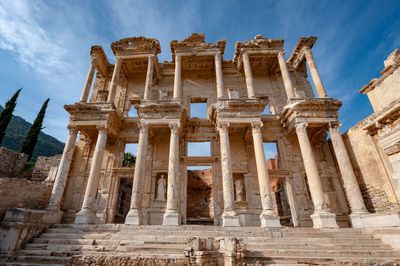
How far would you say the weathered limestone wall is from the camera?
10398 mm

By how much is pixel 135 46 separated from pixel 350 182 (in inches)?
638

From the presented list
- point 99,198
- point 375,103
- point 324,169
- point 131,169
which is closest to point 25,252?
point 99,198

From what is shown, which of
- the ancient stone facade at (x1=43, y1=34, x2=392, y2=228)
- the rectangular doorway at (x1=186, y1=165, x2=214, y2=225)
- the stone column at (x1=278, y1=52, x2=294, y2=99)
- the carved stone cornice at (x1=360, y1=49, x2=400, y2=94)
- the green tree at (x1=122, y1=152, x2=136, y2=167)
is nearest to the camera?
the ancient stone facade at (x1=43, y1=34, x2=392, y2=228)

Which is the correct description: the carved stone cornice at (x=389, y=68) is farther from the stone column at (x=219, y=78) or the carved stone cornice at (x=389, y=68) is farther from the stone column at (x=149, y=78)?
the stone column at (x=149, y=78)

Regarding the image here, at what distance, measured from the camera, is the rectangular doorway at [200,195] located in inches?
815

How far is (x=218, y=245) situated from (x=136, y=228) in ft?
14.7

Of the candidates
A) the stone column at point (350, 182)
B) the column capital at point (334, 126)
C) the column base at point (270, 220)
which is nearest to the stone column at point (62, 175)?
the column base at point (270, 220)

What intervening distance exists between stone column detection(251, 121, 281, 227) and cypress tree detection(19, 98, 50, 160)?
2393cm

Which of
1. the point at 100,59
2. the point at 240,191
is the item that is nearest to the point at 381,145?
the point at 240,191

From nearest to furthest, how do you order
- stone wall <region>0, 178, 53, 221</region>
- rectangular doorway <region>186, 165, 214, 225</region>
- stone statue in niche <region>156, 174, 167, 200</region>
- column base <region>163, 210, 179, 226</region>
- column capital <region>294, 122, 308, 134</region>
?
stone wall <region>0, 178, 53, 221</region> < column base <region>163, 210, 179, 226</region> < column capital <region>294, 122, 308, 134</region> < stone statue in niche <region>156, 174, 167, 200</region> < rectangular doorway <region>186, 165, 214, 225</region>

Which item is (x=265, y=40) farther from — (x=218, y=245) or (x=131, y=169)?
(x=218, y=245)

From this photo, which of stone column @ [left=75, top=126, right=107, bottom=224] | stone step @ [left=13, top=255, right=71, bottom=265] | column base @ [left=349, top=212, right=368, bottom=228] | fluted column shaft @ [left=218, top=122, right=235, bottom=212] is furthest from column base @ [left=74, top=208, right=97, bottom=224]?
column base @ [left=349, top=212, right=368, bottom=228]

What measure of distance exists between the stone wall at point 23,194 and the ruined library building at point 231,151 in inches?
26.0

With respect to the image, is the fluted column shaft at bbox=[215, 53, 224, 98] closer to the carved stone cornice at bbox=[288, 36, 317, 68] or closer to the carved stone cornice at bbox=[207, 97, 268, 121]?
the carved stone cornice at bbox=[207, 97, 268, 121]
